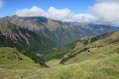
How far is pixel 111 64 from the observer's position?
33.5 metres

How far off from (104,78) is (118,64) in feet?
26.8

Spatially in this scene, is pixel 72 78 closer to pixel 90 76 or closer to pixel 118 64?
pixel 90 76

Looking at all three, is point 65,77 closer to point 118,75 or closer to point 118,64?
point 118,75

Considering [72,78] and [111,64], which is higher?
[111,64]

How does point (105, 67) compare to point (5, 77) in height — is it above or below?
A: above

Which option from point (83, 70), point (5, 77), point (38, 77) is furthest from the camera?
point (5, 77)

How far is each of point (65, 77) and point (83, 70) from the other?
551 centimetres

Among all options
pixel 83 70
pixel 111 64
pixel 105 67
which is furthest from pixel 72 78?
pixel 111 64

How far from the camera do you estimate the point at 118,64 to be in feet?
108

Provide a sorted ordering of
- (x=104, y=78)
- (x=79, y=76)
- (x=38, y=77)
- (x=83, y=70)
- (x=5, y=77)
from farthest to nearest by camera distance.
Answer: (x=5, y=77) < (x=38, y=77) < (x=83, y=70) < (x=79, y=76) < (x=104, y=78)

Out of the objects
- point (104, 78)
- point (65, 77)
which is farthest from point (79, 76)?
point (104, 78)

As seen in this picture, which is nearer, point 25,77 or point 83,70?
point 83,70

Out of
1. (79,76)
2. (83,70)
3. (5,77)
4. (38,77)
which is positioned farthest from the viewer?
(5,77)

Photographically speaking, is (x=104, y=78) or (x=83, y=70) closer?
(x=104, y=78)
